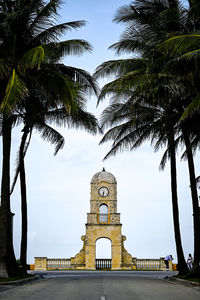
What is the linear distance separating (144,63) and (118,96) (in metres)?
2.28

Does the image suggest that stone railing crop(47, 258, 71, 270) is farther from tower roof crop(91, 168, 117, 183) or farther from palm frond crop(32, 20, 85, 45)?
palm frond crop(32, 20, 85, 45)

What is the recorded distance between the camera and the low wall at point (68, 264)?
40769mm

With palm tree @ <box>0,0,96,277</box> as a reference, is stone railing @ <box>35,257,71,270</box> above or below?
below

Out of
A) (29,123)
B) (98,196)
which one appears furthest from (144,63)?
(98,196)

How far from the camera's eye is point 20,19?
16.7m

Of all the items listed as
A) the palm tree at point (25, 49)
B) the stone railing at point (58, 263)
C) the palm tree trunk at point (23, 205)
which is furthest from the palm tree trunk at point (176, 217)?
the stone railing at point (58, 263)

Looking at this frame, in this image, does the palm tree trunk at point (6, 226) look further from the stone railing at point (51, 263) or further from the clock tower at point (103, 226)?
the clock tower at point (103, 226)

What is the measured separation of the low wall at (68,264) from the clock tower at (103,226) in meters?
0.80

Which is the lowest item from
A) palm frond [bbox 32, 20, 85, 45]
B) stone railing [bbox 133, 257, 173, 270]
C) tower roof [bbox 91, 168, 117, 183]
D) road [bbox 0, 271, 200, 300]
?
stone railing [bbox 133, 257, 173, 270]

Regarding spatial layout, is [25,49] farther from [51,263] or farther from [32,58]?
[51,263]

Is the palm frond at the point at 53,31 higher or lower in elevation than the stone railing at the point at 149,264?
higher

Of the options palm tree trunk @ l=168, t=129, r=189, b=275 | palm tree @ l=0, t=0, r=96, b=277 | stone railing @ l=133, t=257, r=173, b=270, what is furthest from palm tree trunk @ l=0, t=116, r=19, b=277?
stone railing @ l=133, t=257, r=173, b=270

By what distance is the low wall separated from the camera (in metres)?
40.8

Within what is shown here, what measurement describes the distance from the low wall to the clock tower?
798 mm
